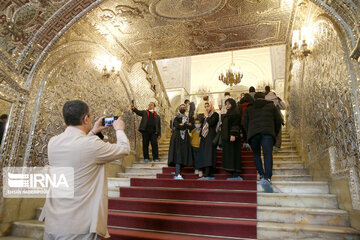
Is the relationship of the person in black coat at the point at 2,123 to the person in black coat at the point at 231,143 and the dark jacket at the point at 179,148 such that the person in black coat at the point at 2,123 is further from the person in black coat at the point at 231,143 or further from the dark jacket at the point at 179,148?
the person in black coat at the point at 231,143

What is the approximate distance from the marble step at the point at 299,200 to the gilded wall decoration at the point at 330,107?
1.14 ft

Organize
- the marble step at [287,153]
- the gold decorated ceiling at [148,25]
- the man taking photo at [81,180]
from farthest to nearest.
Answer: the marble step at [287,153] → the gold decorated ceiling at [148,25] → the man taking photo at [81,180]

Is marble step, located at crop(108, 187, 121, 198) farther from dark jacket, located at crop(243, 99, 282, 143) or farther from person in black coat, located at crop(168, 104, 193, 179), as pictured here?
dark jacket, located at crop(243, 99, 282, 143)

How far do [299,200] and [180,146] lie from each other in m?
2.17

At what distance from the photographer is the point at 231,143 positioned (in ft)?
13.7

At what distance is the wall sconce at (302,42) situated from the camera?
13.9 feet

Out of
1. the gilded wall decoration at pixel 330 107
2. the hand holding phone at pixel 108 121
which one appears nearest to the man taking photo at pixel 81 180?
the hand holding phone at pixel 108 121

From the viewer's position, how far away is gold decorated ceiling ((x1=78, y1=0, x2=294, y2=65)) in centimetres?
466

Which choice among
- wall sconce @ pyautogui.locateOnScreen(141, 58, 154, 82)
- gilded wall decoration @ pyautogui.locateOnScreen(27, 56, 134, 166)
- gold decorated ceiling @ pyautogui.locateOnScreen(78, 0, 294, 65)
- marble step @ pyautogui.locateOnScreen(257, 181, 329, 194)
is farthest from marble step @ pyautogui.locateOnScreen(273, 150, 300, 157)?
wall sconce @ pyautogui.locateOnScreen(141, 58, 154, 82)

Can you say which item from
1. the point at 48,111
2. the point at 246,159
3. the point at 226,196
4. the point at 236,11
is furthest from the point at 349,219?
the point at 48,111

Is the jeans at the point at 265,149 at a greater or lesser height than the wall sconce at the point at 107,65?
lesser

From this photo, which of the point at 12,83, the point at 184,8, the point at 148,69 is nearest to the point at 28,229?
the point at 12,83

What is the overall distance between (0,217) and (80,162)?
8.64 feet

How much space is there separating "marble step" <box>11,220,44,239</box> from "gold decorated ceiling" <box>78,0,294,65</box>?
381cm
